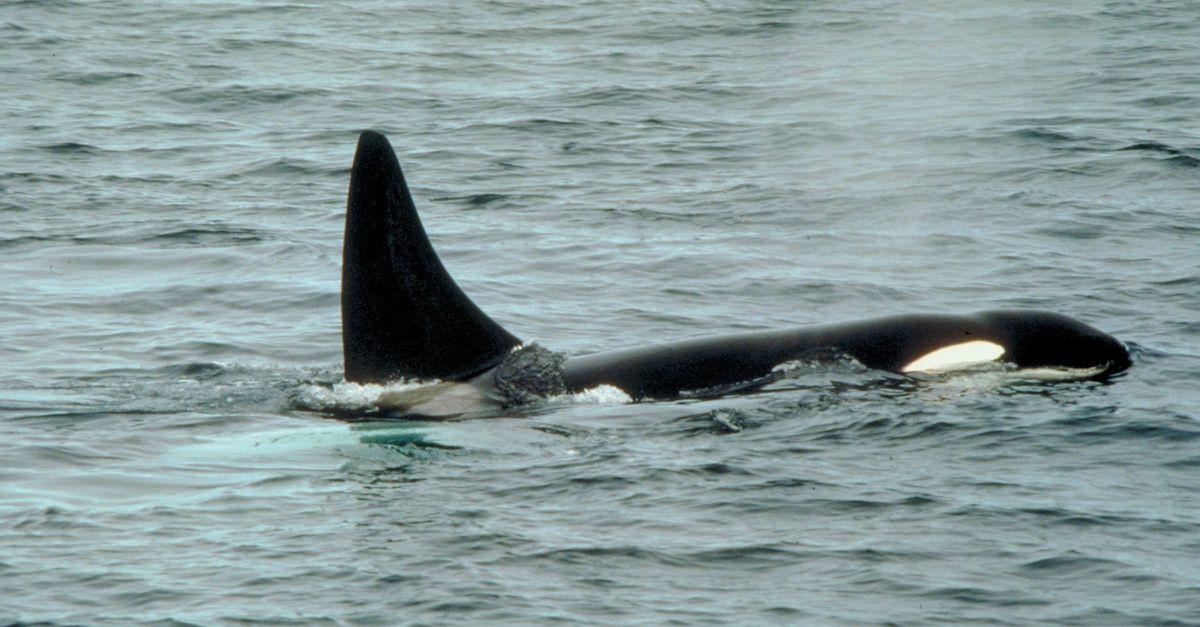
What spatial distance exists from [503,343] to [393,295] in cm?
87

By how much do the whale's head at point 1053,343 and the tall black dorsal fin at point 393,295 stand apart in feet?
11.1

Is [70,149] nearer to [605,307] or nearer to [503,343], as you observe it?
[605,307]

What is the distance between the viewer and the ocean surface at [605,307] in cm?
745

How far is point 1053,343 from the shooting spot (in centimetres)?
1111

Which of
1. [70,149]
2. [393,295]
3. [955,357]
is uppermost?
[393,295]

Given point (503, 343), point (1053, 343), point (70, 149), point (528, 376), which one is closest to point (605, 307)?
point (503, 343)

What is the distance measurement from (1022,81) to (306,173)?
1163cm

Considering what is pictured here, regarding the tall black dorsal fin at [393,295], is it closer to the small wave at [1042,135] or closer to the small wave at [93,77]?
the small wave at [1042,135]

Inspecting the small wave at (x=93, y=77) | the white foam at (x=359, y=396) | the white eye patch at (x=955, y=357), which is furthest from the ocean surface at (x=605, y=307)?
the white eye patch at (x=955, y=357)

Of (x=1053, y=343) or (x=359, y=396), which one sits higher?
(x=1053, y=343)

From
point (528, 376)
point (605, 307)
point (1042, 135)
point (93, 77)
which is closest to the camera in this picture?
point (528, 376)

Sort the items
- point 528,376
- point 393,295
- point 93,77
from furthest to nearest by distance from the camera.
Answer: point 93,77, point 528,376, point 393,295

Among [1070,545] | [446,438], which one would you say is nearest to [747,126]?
[446,438]

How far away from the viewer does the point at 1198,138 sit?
20859 mm
